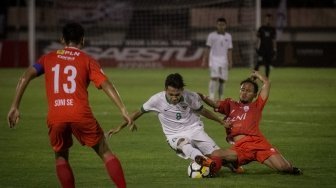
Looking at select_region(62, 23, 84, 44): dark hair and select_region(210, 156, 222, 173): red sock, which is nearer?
select_region(62, 23, 84, 44): dark hair

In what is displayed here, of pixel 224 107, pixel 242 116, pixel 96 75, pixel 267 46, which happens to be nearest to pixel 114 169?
pixel 96 75

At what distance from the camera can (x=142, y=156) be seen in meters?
12.1

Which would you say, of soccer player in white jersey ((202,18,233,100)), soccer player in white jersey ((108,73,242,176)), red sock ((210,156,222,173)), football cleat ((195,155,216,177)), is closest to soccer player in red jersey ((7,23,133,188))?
football cleat ((195,155,216,177))

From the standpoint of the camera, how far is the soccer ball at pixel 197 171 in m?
10.1

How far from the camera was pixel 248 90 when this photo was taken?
426 inches

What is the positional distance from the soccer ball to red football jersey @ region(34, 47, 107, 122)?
234 cm

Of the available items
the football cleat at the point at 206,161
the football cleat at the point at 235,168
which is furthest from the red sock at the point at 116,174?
the football cleat at the point at 235,168

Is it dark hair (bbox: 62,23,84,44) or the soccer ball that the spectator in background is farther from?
dark hair (bbox: 62,23,84,44)

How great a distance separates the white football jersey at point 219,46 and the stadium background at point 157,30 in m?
11.5

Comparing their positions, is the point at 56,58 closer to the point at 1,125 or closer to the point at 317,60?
the point at 1,125

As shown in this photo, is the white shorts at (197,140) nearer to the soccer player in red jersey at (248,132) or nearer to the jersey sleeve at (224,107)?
the soccer player in red jersey at (248,132)

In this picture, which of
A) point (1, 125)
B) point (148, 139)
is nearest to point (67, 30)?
point (148, 139)

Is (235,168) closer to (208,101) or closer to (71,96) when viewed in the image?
A: (208,101)

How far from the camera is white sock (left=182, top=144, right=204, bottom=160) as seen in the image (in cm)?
1015
